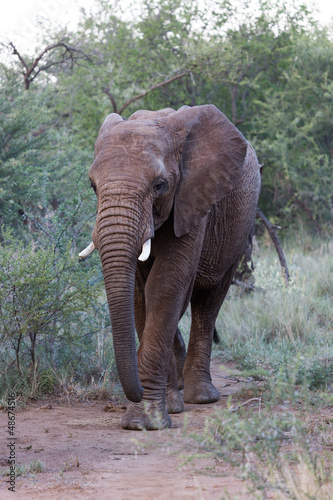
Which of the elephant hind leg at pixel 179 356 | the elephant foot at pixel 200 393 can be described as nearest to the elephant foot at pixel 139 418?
the elephant foot at pixel 200 393

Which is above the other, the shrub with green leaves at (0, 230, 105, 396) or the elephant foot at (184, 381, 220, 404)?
the shrub with green leaves at (0, 230, 105, 396)

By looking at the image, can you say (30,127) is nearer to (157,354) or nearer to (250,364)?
(250,364)

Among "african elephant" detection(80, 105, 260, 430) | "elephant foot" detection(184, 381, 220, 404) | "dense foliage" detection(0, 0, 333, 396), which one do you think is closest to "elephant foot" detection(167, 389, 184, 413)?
"african elephant" detection(80, 105, 260, 430)

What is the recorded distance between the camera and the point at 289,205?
56.9 ft

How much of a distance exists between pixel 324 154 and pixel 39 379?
11.7 metres

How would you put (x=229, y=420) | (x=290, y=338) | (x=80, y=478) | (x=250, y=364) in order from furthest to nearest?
1. (x=290, y=338)
2. (x=250, y=364)
3. (x=80, y=478)
4. (x=229, y=420)

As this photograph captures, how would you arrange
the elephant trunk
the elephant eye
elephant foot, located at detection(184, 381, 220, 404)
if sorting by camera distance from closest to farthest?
1. the elephant trunk
2. the elephant eye
3. elephant foot, located at detection(184, 381, 220, 404)

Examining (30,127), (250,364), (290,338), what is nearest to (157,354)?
(250,364)

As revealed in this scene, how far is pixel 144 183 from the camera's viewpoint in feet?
14.4

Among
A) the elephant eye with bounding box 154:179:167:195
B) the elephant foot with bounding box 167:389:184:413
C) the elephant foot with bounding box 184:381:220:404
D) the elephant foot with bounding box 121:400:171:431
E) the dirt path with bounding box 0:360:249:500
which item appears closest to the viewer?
the dirt path with bounding box 0:360:249:500

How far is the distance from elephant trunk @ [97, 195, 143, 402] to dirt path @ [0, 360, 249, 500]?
38 cm

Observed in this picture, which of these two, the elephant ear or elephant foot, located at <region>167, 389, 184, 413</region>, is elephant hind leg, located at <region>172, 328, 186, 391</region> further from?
the elephant ear

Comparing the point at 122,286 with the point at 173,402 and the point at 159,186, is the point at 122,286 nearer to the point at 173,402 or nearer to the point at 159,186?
the point at 159,186

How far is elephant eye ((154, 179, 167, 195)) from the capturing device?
14.9 feet
